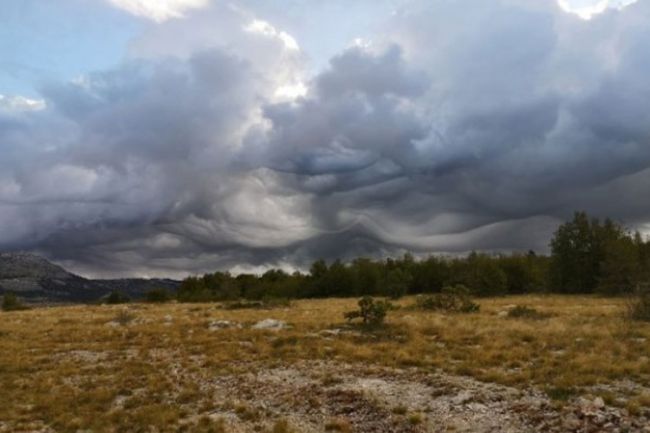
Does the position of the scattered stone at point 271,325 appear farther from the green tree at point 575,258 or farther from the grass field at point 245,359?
the green tree at point 575,258

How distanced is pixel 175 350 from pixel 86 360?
15.4 feet

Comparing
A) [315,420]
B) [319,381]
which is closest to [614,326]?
[319,381]

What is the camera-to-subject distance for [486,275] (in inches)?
3780

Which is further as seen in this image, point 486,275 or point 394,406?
point 486,275

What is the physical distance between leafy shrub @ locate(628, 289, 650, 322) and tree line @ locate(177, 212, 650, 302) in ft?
150

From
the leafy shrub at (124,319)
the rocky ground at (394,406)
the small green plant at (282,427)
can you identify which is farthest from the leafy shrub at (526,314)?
the leafy shrub at (124,319)

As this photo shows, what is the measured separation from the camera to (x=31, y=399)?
76.7ft

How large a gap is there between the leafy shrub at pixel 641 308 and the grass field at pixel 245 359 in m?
1.21

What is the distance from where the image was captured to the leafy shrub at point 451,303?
4989 cm

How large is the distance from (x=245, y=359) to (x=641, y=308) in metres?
27.3

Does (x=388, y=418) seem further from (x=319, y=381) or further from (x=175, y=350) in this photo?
(x=175, y=350)

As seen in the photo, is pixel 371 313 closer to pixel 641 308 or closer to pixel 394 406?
pixel 641 308

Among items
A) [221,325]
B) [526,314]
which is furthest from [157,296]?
[526,314]

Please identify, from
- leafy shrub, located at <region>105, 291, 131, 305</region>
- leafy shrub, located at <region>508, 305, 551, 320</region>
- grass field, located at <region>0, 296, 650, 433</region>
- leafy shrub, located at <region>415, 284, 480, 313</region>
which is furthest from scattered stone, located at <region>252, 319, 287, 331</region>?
leafy shrub, located at <region>105, 291, 131, 305</region>
